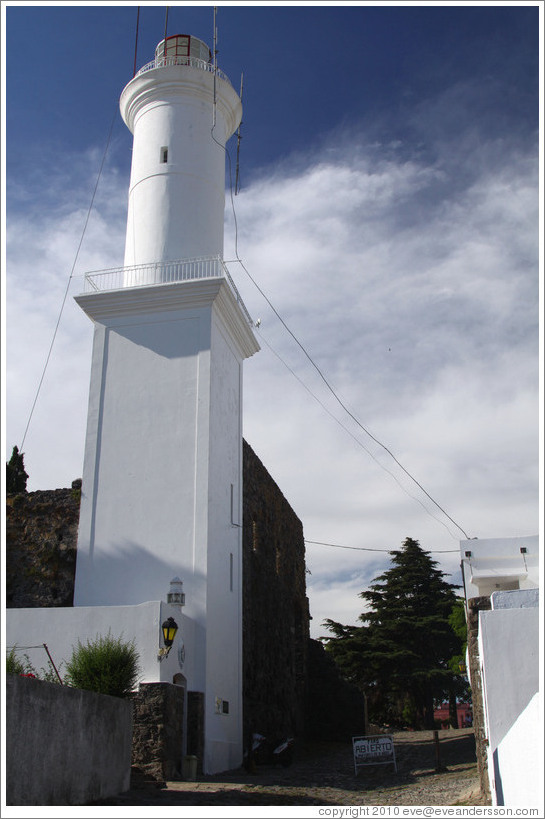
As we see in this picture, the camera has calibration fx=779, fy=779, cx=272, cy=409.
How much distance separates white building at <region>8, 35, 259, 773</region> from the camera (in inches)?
504

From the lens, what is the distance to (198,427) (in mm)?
14438

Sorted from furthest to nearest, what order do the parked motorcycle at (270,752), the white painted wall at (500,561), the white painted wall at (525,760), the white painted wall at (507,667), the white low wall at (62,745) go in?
the parked motorcycle at (270,752), the white painted wall at (500,561), the white painted wall at (507,667), the white low wall at (62,745), the white painted wall at (525,760)

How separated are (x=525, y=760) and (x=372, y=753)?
7760 millimetres

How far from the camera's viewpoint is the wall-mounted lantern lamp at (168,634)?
445 inches

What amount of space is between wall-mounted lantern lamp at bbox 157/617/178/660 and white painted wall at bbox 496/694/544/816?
527 centimetres

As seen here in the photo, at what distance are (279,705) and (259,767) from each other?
3750 millimetres

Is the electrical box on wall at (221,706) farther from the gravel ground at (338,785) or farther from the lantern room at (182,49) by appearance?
the lantern room at (182,49)

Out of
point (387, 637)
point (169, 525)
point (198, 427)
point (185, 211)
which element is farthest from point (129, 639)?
point (387, 637)

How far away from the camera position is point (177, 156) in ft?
54.8

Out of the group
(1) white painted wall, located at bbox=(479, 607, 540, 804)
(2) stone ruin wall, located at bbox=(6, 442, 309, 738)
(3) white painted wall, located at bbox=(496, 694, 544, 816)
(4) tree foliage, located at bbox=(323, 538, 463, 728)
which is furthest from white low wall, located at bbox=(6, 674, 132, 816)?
(4) tree foliage, located at bbox=(323, 538, 463, 728)

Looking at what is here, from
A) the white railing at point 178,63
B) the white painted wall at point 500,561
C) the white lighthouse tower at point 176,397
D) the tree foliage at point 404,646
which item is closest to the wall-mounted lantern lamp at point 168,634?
the white lighthouse tower at point 176,397

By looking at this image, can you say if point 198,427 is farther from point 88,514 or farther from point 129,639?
point 129,639

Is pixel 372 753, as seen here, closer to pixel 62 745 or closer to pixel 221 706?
pixel 221 706

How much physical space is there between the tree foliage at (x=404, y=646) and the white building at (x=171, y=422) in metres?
11.9
